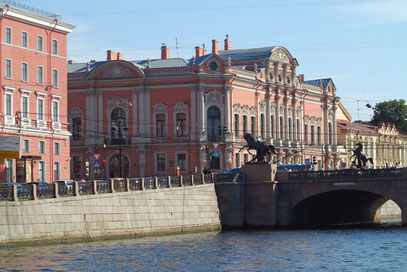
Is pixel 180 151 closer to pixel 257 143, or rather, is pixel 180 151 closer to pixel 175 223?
pixel 257 143

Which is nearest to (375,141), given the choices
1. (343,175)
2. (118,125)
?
(118,125)

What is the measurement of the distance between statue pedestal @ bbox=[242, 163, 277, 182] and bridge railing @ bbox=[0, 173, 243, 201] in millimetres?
661

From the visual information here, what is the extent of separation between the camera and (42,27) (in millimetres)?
68938

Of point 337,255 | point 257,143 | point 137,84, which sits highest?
point 137,84

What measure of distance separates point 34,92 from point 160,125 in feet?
75.1

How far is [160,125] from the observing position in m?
89.6

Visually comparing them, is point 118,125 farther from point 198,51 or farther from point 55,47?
point 55,47

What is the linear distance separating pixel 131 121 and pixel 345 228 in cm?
2752

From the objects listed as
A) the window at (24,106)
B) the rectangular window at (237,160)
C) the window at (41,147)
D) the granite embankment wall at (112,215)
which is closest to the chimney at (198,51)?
the rectangular window at (237,160)

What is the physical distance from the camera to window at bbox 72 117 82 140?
9075 centimetres

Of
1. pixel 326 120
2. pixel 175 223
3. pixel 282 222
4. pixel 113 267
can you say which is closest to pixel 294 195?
pixel 282 222

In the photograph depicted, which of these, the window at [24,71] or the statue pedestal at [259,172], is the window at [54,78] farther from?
the statue pedestal at [259,172]

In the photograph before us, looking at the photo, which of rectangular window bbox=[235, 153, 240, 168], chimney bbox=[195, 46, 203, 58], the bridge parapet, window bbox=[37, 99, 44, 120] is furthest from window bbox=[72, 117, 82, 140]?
the bridge parapet

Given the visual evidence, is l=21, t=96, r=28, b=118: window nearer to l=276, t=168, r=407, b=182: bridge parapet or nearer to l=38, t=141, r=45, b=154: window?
l=38, t=141, r=45, b=154: window
